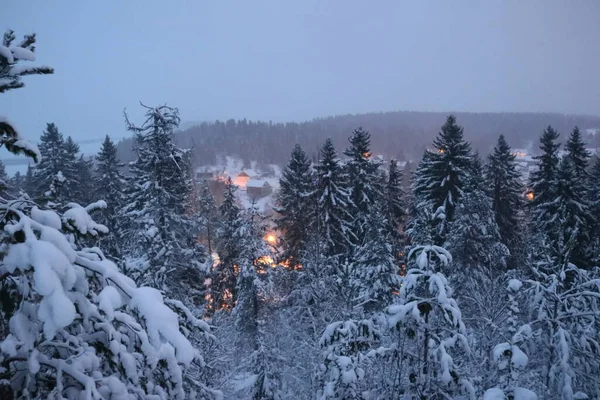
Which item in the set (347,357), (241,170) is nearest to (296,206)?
(347,357)

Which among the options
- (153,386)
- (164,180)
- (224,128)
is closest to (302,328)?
(164,180)

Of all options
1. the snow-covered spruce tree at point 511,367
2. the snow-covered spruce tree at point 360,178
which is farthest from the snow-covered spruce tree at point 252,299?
the snow-covered spruce tree at point 511,367

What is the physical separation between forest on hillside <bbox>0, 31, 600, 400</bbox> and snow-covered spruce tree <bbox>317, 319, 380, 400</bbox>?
0.03 meters

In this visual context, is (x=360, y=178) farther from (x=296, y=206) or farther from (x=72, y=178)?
(x=72, y=178)

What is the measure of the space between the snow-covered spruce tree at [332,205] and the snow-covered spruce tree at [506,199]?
36.7 feet

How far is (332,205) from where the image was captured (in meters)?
22.6

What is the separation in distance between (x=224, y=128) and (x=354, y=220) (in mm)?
144619

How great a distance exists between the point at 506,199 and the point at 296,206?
15533 millimetres

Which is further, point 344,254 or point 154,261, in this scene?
point 344,254

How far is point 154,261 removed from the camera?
1191 centimetres

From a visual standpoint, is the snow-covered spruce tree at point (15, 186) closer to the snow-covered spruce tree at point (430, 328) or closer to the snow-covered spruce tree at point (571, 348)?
the snow-covered spruce tree at point (430, 328)

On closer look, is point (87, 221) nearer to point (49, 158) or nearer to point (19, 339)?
point (19, 339)

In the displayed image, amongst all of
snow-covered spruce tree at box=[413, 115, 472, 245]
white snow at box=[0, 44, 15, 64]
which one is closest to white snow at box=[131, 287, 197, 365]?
white snow at box=[0, 44, 15, 64]

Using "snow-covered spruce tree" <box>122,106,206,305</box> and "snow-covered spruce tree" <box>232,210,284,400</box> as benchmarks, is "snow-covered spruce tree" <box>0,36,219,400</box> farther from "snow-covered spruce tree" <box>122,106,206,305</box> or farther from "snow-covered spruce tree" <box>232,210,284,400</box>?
"snow-covered spruce tree" <box>232,210,284,400</box>
